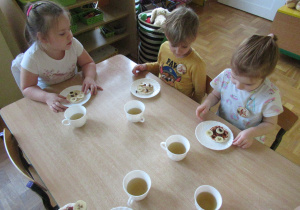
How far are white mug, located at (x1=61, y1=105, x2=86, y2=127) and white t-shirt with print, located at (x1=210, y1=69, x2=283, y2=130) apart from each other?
679mm

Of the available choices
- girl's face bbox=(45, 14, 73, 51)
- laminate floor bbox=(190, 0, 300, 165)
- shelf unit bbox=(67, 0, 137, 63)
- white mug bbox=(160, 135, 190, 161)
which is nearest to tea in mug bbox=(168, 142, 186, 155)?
white mug bbox=(160, 135, 190, 161)

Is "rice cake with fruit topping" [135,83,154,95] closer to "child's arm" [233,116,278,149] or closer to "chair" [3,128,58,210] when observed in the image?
"child's arm" [233,116,278,149]

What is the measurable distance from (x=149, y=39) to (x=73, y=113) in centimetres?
142

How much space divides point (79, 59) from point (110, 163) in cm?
77

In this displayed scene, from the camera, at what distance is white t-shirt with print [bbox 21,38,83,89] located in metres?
1.12

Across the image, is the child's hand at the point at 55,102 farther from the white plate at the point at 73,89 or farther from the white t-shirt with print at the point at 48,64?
the white t-shirt with print at the point at 48,64

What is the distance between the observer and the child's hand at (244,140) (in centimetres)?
83

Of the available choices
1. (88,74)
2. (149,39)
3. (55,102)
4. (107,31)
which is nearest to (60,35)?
(88,74)

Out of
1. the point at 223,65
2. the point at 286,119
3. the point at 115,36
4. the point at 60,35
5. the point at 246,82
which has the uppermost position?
the point at 60,35

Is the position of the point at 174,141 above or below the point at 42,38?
below

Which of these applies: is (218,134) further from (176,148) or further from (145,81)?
(145,81)

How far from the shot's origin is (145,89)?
1074 mm

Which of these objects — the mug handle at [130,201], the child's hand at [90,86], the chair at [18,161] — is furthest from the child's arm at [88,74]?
the mug handle at [130,201]

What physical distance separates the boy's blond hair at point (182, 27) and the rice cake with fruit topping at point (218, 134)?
Answer: 0.49 m
